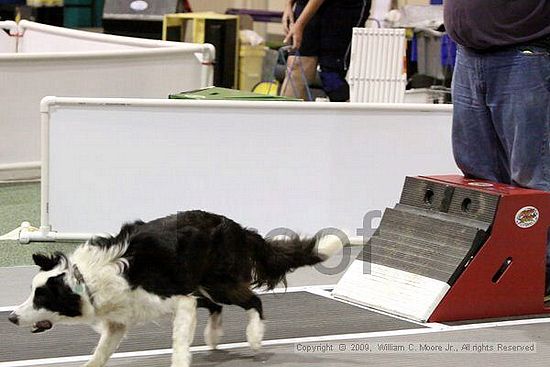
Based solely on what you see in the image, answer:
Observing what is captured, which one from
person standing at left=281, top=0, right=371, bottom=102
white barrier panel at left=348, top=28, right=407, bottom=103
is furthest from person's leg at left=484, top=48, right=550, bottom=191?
white barrier panel at left=348, top=28, right=407, bottom=103

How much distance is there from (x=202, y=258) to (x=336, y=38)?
13.6 feet

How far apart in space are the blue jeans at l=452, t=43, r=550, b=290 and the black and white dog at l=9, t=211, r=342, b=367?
1138mm

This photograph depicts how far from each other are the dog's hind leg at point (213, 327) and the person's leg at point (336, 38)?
397cm

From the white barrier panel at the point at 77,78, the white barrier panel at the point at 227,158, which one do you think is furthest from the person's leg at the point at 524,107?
the white barrier panel at the point at 77,78

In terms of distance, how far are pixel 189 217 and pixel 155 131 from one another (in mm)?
1925

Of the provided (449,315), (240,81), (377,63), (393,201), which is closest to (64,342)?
(449,315)

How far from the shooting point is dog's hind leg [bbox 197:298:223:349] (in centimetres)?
405

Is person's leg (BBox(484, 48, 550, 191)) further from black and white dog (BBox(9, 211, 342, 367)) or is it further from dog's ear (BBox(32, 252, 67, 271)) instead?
dog's ear (BBox(32, 252, 67, 271))

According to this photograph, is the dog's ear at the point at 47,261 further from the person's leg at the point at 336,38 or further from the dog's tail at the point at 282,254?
the person's leg at the point at 336,38

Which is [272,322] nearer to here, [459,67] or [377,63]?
[459,67]

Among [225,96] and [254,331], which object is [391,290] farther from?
[225,96]

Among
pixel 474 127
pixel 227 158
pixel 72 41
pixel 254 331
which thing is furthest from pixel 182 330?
pixel 72 41

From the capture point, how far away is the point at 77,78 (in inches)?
281

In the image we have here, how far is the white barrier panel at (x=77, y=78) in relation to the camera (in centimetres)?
703
